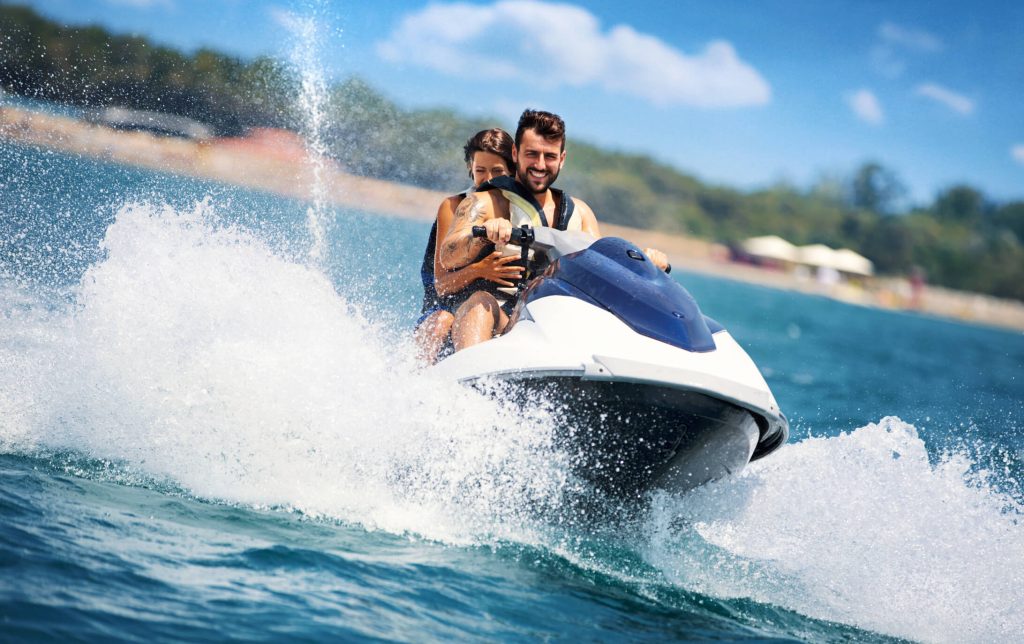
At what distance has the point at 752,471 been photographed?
180 inches

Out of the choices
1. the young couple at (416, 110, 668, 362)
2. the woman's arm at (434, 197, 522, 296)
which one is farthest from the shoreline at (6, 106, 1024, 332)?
the young couple at (416, 110, 668, 362)

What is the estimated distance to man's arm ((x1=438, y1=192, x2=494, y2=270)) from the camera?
4.40 m

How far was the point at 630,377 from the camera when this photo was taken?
358cm

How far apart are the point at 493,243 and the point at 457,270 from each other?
0.27 meters

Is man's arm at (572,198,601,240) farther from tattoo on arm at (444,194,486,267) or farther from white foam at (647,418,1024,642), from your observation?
white foam at (647,418,1024,642)

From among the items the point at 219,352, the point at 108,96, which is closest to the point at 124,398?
the point at 219,352

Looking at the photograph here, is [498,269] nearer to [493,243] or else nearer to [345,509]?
[493,243]

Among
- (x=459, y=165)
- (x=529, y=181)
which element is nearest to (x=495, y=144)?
(x=529, y=181)

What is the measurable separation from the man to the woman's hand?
54 millimetres

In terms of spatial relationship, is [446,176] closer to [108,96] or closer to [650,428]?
[108,96]

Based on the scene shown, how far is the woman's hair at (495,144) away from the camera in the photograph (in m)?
5.07

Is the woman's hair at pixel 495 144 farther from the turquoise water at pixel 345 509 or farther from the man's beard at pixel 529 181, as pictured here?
the turquoise water at pixel 345 509

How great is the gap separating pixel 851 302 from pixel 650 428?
75114mm

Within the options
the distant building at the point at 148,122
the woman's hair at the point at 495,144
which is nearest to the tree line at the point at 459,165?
the distant building at the point at 148,122
